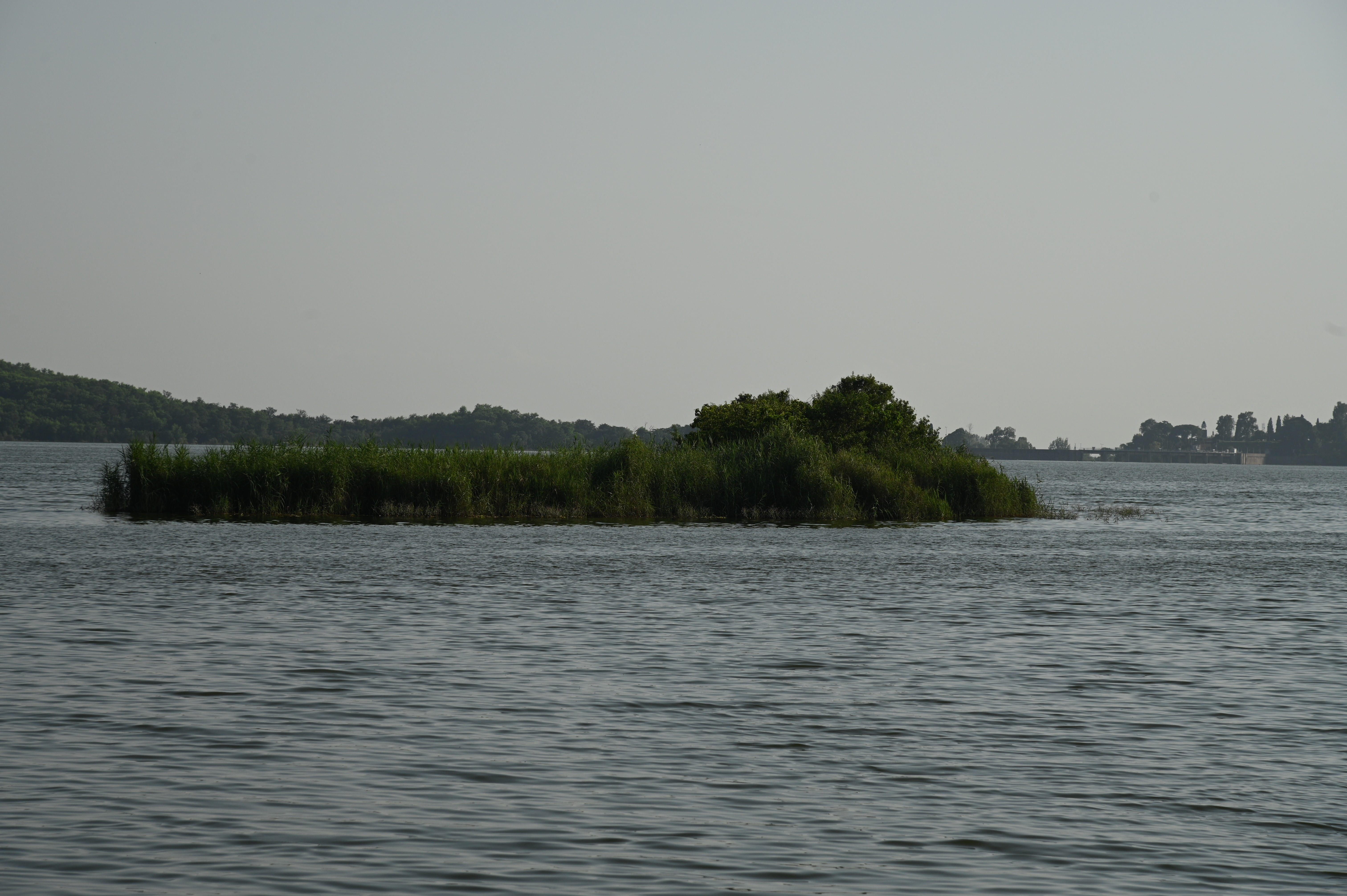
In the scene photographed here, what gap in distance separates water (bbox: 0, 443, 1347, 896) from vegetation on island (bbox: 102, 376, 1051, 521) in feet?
55.2

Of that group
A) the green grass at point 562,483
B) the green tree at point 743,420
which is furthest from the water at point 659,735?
the green tree at point 743,420

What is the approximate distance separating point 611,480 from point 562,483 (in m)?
2.22

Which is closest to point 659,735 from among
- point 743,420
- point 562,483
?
point 562,483

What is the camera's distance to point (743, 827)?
10.8 meters

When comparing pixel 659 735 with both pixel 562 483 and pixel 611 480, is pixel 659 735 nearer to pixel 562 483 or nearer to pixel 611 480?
pixel 562 483

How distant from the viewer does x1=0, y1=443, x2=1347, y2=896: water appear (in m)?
9.85

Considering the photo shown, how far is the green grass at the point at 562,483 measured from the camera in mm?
48500

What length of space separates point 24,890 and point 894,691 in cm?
1089

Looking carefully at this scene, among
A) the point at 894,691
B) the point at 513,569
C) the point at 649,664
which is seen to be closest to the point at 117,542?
the point at 513,569

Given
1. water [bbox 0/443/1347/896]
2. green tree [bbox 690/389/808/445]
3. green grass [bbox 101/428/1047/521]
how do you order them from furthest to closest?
green tree [bbox 690/389/808/445], green grass [bbox 101/428/1047/521], water [bbox 0/443/1347/896]

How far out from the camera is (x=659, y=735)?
14.1m

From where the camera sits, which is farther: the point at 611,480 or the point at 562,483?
the point at 611,480

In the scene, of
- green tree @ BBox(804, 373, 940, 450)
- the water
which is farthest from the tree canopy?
the water

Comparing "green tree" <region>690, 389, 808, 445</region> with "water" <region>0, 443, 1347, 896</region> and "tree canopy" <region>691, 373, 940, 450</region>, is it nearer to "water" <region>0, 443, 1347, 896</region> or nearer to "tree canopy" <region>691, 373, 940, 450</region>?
"tree canopy" <region>691, 373, 940, 450</region>
